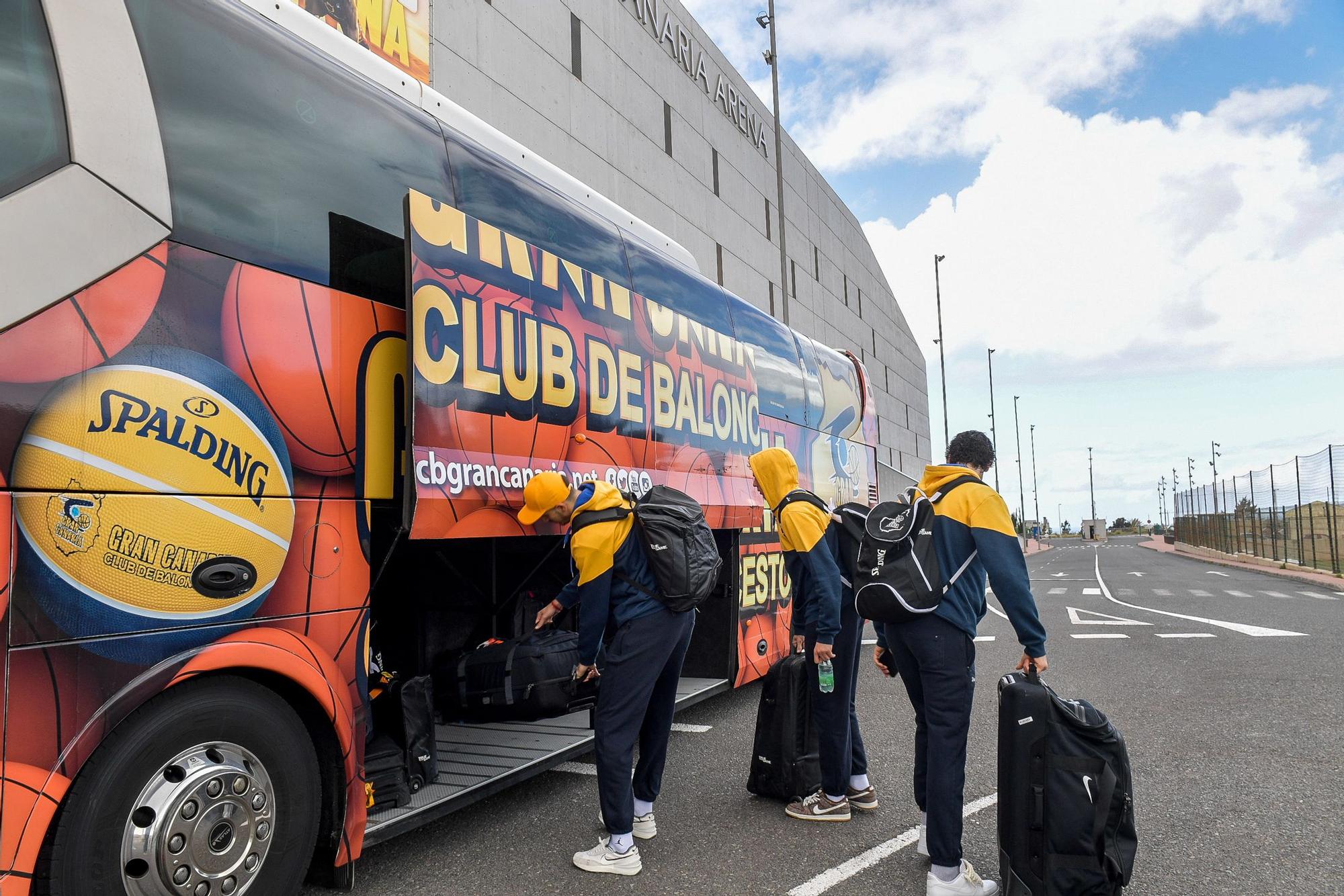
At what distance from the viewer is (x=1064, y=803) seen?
129 inches

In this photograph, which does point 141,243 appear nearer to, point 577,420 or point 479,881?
point 577,420

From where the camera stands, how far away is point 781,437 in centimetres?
794

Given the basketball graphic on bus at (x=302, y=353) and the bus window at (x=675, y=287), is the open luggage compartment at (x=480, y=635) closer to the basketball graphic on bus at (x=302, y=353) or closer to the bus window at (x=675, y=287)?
the basketball graphic on bus at (x=302, y=353)

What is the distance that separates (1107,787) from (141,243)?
3870mm

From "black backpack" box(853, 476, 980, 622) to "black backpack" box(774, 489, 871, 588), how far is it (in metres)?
0.64

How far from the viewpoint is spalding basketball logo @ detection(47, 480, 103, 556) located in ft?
8.05

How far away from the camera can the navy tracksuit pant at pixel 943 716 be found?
3.56 meters

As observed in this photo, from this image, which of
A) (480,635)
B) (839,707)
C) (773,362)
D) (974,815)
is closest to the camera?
(839,707)

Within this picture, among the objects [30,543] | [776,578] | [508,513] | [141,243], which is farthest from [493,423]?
[776,578]

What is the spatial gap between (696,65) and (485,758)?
23.0 m

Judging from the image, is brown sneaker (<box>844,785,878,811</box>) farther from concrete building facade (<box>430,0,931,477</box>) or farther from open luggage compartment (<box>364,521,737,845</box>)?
concrete building facade (<box>430,0,931,477</box>)

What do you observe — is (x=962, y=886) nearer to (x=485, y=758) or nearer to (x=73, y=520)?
(x=485, y=758)

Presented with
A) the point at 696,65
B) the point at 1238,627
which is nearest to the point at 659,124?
the point at 696,65

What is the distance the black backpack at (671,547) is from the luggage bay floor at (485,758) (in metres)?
1.31
